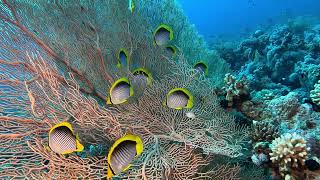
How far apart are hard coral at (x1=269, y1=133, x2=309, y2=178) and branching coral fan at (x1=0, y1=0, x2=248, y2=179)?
501mm

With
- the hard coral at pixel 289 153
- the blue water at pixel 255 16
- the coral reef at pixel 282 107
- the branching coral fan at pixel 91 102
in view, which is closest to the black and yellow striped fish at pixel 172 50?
the branching coral fan at pixel 91 102

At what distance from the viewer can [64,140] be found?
9.14 feet

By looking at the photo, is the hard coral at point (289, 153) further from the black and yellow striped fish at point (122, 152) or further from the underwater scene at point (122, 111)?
the black and yellow striped fish at point (122, 152)

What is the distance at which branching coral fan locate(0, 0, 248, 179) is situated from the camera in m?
3.24

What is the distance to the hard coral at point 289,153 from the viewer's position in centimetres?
324

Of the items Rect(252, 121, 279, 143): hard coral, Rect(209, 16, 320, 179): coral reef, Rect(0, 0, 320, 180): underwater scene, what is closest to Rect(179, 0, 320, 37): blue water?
Rect(209, 16, 320, 179): coral reef

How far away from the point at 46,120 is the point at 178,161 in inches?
63.8

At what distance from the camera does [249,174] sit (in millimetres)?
3902

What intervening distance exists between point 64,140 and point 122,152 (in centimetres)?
62

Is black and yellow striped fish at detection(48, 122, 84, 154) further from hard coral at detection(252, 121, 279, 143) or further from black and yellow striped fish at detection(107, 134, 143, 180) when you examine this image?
hard coral at detection(252, 121, 279, 143)

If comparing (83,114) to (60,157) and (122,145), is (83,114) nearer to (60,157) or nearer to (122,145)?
(60,157)

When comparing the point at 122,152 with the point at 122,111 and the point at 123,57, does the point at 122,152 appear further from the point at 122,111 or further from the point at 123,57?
the point at 123,57

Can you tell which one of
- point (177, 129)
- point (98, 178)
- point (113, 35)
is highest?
point (113, 35)

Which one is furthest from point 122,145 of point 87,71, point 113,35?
point 113,35
